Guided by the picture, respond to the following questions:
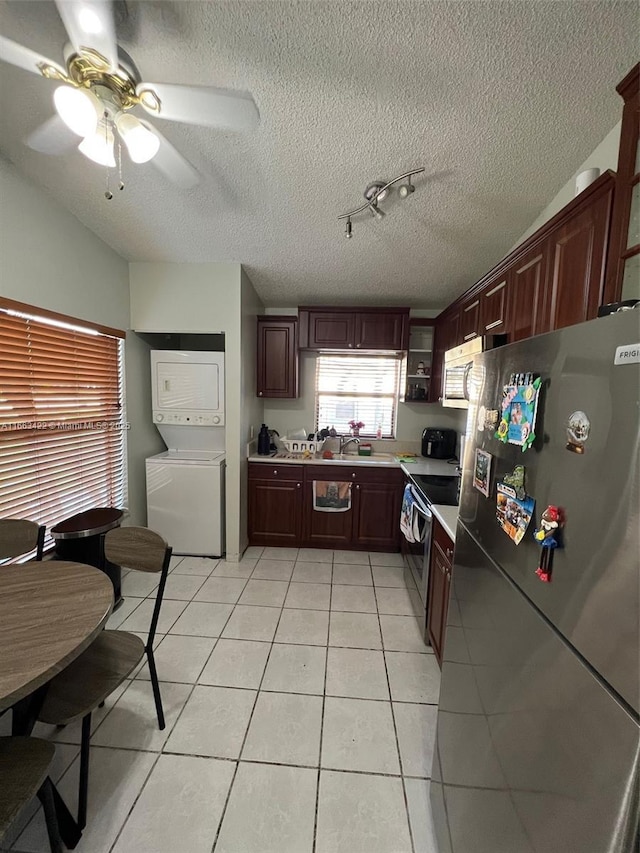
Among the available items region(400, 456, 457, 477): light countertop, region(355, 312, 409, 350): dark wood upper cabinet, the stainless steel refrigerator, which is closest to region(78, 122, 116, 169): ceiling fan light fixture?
the stainless steel refrigerator

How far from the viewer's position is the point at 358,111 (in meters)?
1.15

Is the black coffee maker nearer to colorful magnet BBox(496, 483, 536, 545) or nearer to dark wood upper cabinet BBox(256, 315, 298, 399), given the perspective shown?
dark wood upper cabinet BBox(256, 315, 298, 399)

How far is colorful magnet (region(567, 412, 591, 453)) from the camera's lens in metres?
0.57

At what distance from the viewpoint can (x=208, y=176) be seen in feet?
4.99

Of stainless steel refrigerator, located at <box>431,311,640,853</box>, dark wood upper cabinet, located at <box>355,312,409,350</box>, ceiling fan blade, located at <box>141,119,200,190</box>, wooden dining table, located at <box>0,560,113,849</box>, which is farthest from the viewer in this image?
dark wood upper cabinet, located at <box>355,312,409,350</box>

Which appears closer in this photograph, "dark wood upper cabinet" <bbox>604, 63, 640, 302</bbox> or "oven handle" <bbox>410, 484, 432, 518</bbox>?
"dark wood upper cabinet" <bbox>604, 63, 640, 302</bbox>

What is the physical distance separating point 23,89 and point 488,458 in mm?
2072

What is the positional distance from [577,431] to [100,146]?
67.2 inches

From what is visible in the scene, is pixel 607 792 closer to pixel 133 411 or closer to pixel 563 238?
pixel 563 238

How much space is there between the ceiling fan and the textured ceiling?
0.12 m

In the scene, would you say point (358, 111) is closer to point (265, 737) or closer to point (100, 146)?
point (100, 146)

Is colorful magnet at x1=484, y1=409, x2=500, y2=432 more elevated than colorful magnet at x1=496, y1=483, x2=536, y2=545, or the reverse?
colorful magnet at x1=484, y1=409, x2=500, y2=432

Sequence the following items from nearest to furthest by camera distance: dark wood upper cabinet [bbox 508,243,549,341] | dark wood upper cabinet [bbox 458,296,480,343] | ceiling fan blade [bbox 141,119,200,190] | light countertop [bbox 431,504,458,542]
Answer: ceiling fan blade [bbox 141,119,200,190] → dark wood upper cabinet [bbox 508,243,549,341] → light countertop [bbox 431,504,458,542] → dark wood upper cabinet [bbox 458,296,480,343]

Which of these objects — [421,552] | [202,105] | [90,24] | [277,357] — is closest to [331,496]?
[421,552]
